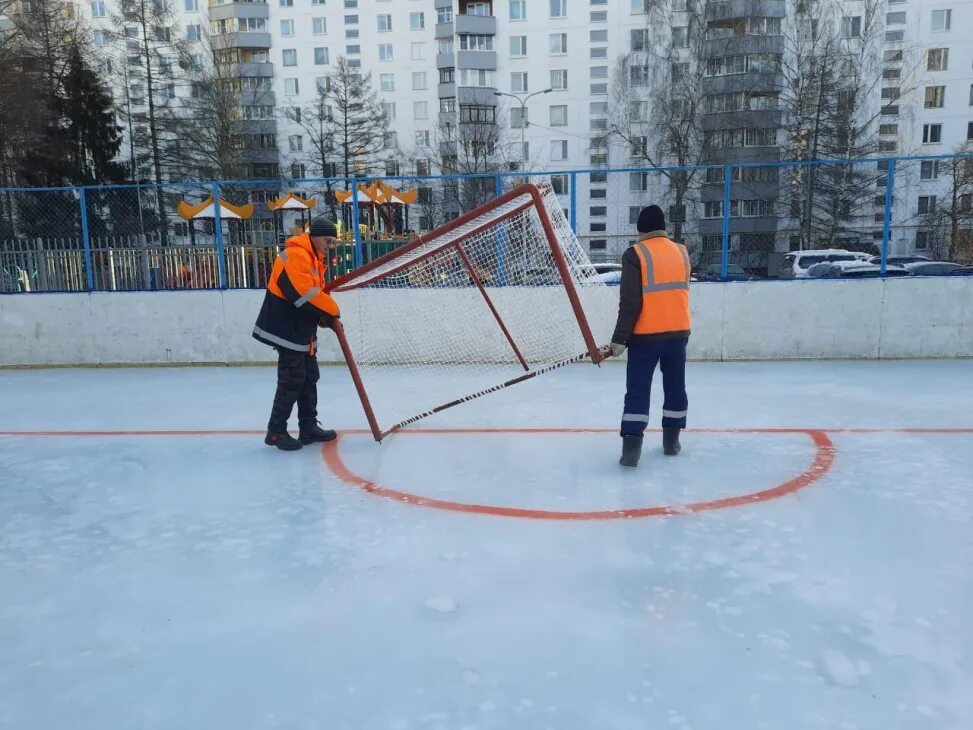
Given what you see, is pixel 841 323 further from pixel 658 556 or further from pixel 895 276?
pixel 658 556

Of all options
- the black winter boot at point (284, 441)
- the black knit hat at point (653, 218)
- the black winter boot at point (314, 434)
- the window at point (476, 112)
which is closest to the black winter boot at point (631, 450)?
the black knit hat at point (653, 218)

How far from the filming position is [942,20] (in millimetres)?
39031

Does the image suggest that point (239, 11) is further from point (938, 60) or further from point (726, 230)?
point (726, 230)

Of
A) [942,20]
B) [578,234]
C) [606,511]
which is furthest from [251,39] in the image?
[606,511]

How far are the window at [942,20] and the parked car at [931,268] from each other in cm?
3939

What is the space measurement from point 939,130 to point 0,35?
45.9 meters

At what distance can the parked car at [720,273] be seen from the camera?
9.08 m

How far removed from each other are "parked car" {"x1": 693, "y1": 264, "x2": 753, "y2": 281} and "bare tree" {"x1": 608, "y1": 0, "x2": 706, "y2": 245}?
2530 centimetres

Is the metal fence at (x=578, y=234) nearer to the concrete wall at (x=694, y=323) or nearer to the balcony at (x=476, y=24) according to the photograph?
the concrete wall at (x=694, y=323)

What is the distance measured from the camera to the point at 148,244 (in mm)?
10086

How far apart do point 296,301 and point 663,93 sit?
3570cm

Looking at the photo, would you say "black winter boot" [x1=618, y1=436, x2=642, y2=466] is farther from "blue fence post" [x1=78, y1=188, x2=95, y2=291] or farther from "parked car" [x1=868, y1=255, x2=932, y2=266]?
"blue fence post" [x1=78, y1=188, x2=95, y2=291]

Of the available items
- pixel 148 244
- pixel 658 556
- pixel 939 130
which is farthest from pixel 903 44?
pixel 658 556

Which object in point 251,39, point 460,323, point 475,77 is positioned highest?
point 251,39
